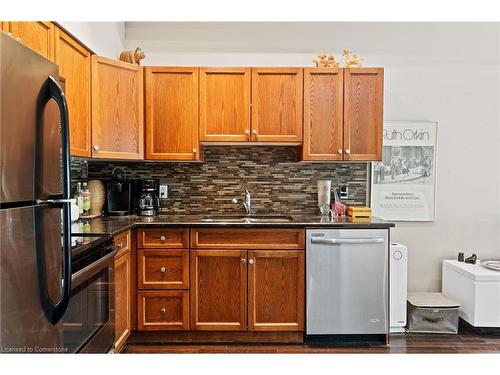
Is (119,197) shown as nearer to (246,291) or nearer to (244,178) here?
(244,178)

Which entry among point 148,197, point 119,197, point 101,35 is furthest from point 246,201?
point 101,35

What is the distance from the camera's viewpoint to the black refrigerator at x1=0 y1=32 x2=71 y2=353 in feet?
3.29

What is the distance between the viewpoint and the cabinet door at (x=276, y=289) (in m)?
2.78

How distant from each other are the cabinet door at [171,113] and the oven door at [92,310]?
1.17 meters

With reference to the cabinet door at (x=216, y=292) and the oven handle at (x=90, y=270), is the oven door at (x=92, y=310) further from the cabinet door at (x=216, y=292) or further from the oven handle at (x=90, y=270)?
the cabinet door at (x=216, y=292)

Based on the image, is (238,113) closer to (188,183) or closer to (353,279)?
(188,183)

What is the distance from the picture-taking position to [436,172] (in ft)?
11.3

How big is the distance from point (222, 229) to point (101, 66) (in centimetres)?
147

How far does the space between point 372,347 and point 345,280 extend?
0.52 m

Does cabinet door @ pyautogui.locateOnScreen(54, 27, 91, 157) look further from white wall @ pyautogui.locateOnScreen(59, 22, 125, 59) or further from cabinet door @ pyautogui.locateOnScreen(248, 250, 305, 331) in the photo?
cabinet door @ pyautogui.locateOnScreen(248, 250, 305, 331)

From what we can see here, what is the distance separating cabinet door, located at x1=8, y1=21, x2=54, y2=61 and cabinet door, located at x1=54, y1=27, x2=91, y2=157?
0.06 metres

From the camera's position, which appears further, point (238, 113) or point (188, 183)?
point (188, 183)
